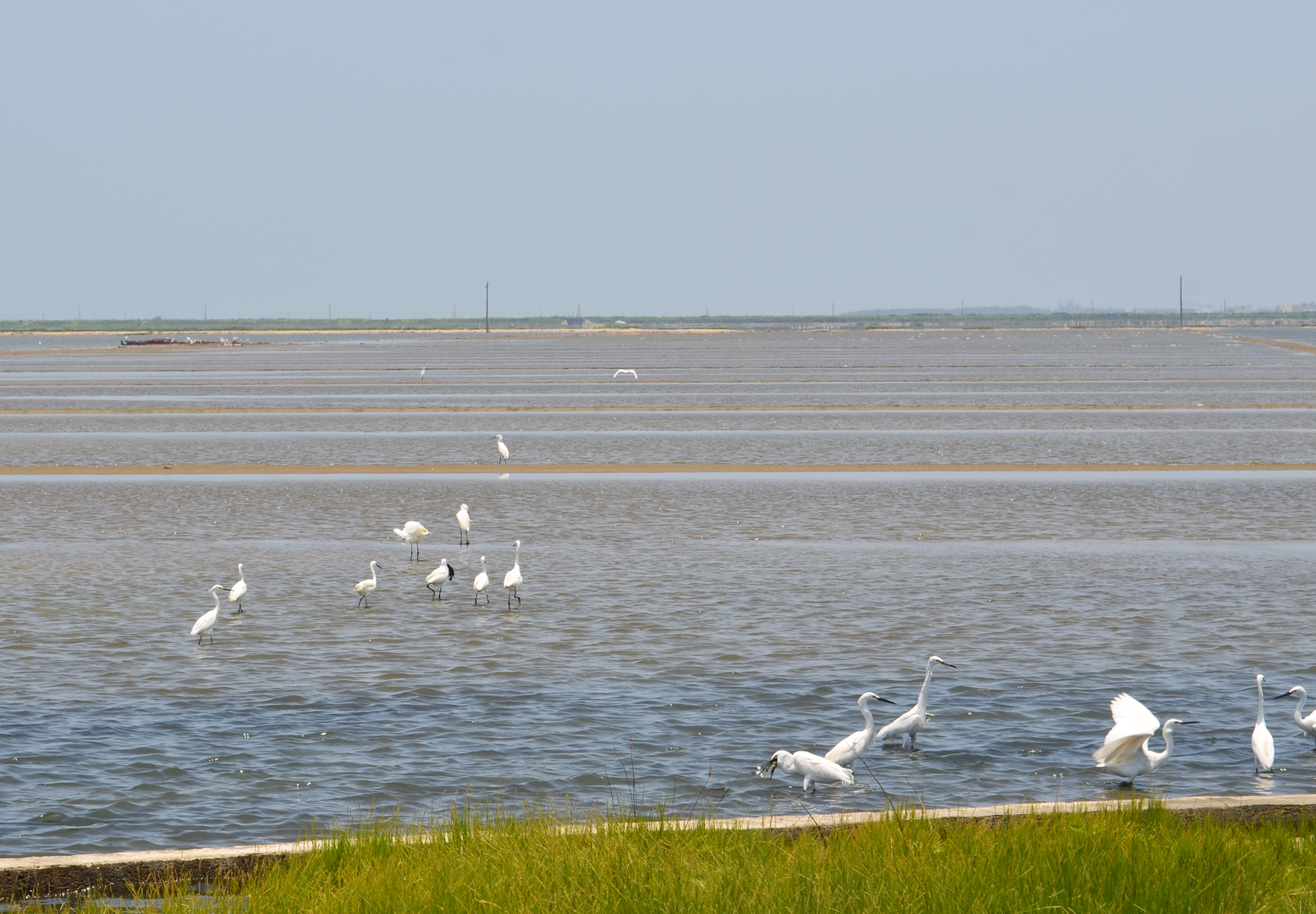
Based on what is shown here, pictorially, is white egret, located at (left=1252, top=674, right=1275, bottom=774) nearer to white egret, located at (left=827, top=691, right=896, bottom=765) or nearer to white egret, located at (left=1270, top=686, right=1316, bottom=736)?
white egret, located at (left=1270, top=686, right=1316, bottom=736)

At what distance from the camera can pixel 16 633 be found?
53.9ft

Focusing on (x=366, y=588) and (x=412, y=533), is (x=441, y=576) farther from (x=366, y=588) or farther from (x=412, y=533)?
(x=412, y=533)

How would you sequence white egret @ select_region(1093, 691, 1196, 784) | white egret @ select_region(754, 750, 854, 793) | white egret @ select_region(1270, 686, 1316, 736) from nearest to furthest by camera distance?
white egret @ select_region(1093, 691, 1196, 784) < white egret @ select_region(754, 750, 854, 793) < white egret @ select_region(1270, 686, 1316, 736)

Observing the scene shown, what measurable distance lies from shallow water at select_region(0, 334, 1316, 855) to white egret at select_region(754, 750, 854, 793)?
0.15 m

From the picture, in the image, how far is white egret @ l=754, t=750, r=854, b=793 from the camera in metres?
10.4

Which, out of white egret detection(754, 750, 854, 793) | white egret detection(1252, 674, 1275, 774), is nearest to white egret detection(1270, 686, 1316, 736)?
white egret detection(1252, 674, 1275, 774)

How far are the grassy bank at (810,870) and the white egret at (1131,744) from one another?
1.81 metres

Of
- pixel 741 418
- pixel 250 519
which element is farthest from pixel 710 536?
pixel 741 418

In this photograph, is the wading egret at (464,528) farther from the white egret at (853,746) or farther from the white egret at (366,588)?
the white egret at (853,746)

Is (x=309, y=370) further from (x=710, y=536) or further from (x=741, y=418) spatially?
(x=710, y=536)

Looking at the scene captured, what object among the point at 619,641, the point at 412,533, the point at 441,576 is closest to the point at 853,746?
the point at 619,641

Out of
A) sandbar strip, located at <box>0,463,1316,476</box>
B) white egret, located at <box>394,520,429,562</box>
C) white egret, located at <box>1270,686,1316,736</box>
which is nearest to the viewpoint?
white egret, located at <box>1270,686,1316,736</box>

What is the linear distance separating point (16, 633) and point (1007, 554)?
1341cm

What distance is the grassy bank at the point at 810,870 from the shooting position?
7.24m
